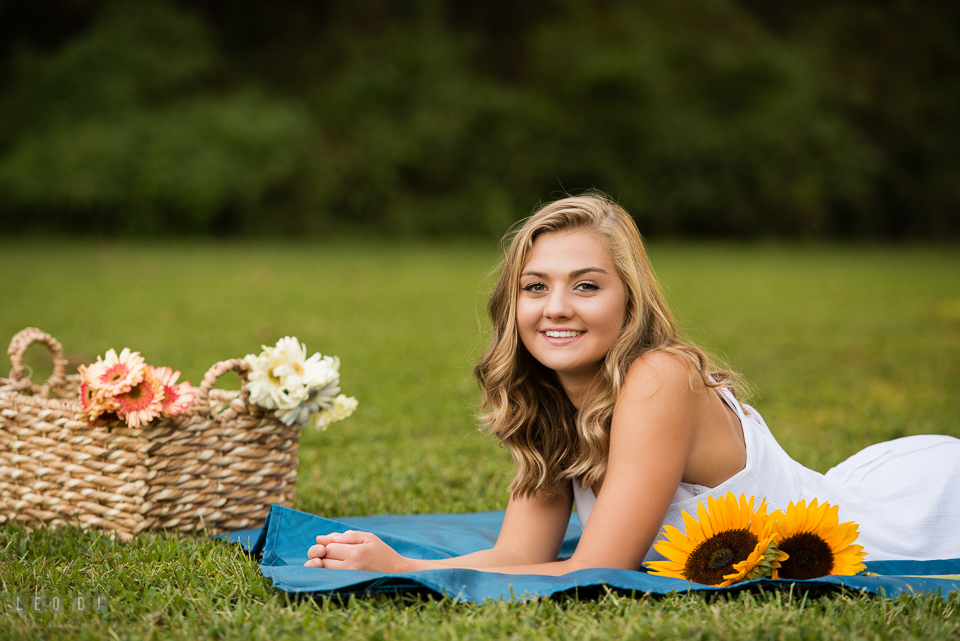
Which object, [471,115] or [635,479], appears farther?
[471,115]

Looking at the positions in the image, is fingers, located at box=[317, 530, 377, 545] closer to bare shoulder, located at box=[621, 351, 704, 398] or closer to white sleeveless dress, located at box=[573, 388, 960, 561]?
white sleeveless dress, located at box=[573, 388, 960, 561]

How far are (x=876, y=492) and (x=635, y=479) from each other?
1.09m

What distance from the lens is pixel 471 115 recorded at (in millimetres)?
22438

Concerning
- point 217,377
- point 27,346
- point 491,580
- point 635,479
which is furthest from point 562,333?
point 27,346

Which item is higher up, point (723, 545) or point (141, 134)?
point (141, 134)

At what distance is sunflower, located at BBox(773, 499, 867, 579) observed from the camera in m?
2.23

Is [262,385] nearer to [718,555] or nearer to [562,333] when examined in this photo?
[562,333]

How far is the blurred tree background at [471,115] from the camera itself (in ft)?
63.7

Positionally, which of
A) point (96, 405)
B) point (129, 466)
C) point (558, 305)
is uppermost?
point (558, 305)

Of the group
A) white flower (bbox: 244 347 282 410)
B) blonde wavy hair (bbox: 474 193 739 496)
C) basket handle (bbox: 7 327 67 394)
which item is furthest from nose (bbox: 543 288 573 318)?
basket handle (bbox: 7 327 67 394)

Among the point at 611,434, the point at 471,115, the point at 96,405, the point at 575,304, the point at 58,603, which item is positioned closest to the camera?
the point at 58,603

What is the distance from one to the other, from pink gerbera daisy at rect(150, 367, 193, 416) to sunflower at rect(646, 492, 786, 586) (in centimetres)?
153

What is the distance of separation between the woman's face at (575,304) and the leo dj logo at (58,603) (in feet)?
4.33

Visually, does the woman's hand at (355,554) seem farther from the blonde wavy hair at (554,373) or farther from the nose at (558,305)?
the nose at (558,305)
